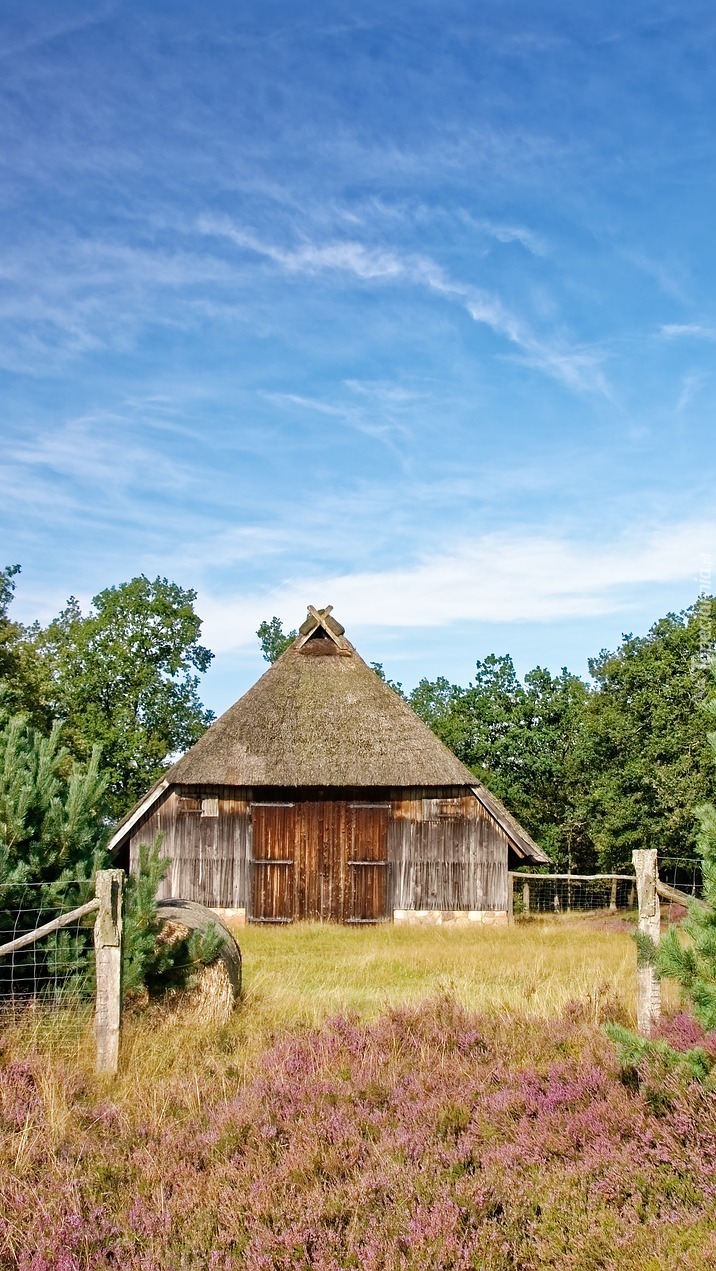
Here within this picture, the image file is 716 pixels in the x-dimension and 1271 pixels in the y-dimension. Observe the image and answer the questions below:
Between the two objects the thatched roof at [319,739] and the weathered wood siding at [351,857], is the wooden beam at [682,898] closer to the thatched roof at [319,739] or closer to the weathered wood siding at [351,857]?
the thatched roof at [319,739]

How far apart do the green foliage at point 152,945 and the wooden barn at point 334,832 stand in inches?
489

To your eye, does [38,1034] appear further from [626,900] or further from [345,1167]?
[626,900]

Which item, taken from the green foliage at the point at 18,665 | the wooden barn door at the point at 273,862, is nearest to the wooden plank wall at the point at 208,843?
the wooden barn door at the point at 273,862

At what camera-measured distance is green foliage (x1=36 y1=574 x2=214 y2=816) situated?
3578 centimetres

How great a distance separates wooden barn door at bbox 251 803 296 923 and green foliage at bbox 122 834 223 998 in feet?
41.8

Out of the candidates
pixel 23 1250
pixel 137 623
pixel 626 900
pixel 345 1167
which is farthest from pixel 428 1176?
pixel 137 623

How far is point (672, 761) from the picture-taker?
2891 cm

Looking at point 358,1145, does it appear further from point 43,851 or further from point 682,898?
point 43,851

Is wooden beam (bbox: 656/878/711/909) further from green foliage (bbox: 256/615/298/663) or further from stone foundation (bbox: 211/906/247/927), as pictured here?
green foliage (bbox: 256/615/298/663)

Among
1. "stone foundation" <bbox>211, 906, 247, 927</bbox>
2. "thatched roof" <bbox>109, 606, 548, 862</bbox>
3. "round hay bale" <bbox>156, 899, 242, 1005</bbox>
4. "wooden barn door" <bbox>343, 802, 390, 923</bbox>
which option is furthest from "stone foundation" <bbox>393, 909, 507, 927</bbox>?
"round hay bale" <bbox>156, 899, 242, 1005</bbox>

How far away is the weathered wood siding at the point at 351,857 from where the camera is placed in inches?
894

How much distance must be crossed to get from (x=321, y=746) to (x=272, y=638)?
24.9 m

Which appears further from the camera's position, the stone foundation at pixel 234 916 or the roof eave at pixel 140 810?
the roof eave at pixel 140 810

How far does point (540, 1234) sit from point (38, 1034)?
15.4 ft
